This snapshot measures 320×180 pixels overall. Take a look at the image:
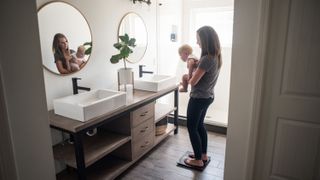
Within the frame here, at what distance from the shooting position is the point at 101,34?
8.22 feet

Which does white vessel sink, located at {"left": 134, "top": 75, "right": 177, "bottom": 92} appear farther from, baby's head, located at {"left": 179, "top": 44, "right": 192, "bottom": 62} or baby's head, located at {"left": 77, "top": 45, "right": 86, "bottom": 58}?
baby's head, located at {"left": 77, "top": 45, "right": 86, "bottom": 58}

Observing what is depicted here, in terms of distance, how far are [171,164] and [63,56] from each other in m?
1.63

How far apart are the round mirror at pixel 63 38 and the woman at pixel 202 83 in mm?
1144

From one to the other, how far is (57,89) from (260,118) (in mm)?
1801

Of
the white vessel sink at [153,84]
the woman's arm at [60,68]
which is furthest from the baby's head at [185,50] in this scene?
the woman's arm at [60,68]

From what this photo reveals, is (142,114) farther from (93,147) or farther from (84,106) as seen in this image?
(84,106)

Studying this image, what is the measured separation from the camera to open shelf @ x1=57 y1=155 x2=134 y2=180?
2.15 meters

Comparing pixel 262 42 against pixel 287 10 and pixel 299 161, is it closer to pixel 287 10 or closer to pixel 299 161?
pixel 287 10

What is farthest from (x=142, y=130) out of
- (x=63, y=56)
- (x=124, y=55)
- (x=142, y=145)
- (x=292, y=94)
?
(x=292, y=94)

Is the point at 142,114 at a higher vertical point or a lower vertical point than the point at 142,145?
higher

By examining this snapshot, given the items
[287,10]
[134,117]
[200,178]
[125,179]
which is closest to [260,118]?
[287,10]

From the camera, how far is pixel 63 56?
2.09 meters

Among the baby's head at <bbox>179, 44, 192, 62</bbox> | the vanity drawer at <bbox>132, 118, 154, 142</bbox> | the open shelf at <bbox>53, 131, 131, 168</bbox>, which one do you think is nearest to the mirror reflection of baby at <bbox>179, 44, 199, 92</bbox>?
the baby's head at <bbox>179, 44, 192, 62</bbox>

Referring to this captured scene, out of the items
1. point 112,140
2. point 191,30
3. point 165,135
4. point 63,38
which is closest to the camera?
point 63,38
